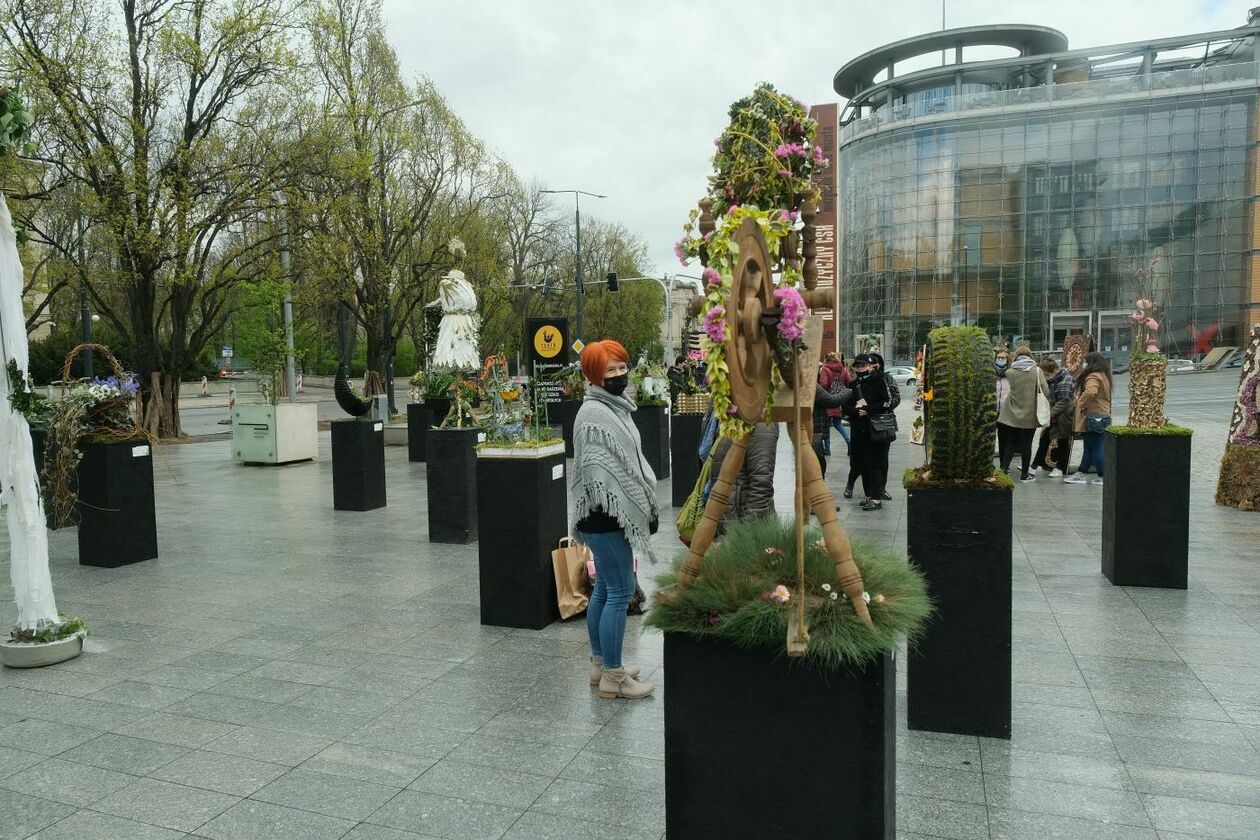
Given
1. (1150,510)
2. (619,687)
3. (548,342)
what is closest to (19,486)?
(619,687)

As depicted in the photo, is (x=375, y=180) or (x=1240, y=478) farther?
(x=375, y=180)

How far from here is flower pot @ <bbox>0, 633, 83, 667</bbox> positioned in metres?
5.56

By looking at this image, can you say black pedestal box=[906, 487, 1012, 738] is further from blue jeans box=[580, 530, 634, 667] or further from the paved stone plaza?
blue jeans box=[580, 530, 634, 667]

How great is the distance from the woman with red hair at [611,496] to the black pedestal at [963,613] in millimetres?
1378

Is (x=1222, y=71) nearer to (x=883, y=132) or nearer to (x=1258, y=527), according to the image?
(x=883, y=132)

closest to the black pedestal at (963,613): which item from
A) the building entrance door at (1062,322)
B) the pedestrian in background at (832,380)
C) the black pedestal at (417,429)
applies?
the pedestrian in background at (832,380)

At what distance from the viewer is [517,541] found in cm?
630

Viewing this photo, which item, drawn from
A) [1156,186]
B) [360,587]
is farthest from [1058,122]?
[360,587]

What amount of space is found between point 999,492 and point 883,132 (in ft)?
207

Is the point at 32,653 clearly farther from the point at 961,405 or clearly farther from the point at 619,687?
the point at 961,405

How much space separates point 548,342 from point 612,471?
42.6 ft

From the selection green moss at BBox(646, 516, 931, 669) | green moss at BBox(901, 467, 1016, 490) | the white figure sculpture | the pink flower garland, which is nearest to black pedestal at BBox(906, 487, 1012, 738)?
green moss at BBox(901, 467, 1016, 490)

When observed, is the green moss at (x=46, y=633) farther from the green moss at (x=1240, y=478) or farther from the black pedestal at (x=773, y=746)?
the green moss at (x=1240, y=478)

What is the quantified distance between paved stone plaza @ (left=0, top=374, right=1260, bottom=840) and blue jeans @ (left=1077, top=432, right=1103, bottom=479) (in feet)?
16.5
